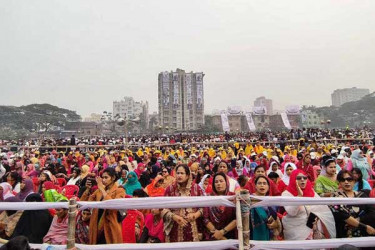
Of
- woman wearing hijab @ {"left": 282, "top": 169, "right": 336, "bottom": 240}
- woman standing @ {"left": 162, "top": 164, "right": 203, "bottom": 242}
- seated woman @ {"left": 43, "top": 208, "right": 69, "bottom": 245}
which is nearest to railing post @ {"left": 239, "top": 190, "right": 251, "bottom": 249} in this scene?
woman standing @ {"left": 162, "top": 164, "right": 203, "bottom": 242}

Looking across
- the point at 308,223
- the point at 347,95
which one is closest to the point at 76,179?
the point at 308,223

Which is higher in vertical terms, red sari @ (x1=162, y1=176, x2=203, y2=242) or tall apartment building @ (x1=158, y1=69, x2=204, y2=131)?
tall apartment building @ (x1=158, y1=69, x2=204, y2=131)

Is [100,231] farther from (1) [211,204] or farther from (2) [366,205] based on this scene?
(2) [366,205]

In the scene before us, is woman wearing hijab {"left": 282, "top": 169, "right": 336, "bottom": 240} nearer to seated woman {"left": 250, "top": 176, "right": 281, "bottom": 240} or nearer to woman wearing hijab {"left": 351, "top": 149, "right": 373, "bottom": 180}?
seated woman {"left": 250, "top": 176, "right": 281, "bottom": 240}

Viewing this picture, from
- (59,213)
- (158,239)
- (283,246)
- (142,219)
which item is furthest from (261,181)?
(59,213)

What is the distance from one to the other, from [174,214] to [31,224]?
62.2 inches

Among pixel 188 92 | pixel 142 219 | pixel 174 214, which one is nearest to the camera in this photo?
pixel 174 214

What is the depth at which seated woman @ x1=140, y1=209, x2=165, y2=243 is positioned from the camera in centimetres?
347

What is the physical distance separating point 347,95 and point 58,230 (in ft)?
628

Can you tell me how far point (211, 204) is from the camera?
8.36 ft

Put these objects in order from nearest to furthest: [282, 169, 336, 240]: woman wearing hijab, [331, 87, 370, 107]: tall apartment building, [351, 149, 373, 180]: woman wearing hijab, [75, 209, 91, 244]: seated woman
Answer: [282, 169, 336, 240]: woman wearing hijab, [75, 209, 91, 244]: seated woman, [351, 149, 373, 180]: woman wearing hijab, [331, 87, 370, 107]: tall apartment building

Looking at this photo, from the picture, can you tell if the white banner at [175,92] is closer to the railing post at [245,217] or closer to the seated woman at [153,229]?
the seated woman at [153,229]

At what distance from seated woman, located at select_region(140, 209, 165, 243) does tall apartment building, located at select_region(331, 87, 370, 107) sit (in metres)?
183

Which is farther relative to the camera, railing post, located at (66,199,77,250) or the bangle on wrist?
the bangle on wrist
